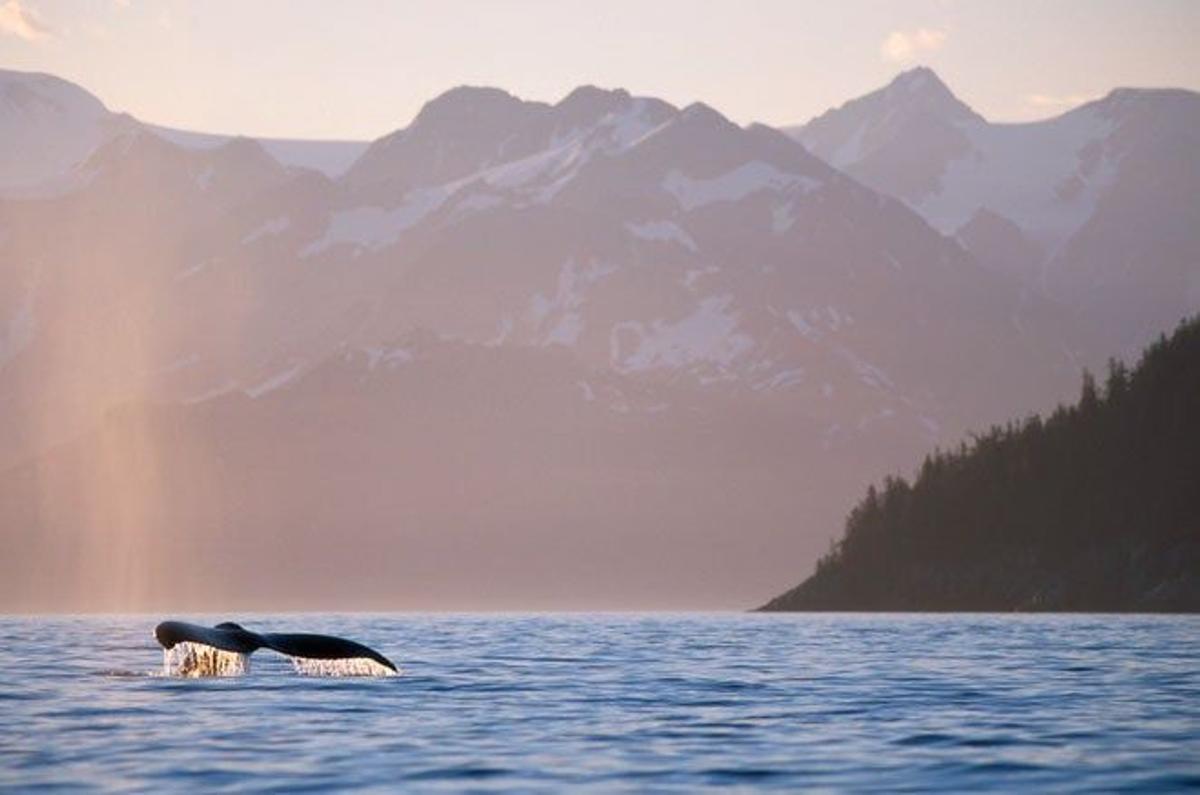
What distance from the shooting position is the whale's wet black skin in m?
46.6

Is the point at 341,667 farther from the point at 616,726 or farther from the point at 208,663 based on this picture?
the point at 616,726

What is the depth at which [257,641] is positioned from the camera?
48.4 m

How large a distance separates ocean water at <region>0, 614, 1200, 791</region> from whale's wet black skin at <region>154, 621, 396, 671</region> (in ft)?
3.49

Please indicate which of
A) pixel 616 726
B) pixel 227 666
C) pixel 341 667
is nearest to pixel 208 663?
pixel 227 666

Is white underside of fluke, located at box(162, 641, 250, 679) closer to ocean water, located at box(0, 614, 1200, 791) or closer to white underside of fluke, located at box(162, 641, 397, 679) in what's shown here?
white underside of fluke, located at box(162, 641, 397, 679)

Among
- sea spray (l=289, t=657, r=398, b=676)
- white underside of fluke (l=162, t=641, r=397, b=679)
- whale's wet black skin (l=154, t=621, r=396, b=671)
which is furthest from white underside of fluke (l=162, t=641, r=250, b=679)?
whale's wet black skin (l=154, t=621, r=396, b=671)

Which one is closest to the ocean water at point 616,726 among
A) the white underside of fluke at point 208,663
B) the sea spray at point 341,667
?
the sea spray at point 341,667

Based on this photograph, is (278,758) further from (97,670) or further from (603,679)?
(97,670)

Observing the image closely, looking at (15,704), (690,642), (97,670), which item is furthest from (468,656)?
(15,704)

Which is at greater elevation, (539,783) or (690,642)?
(690,642)

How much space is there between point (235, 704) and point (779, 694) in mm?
12868

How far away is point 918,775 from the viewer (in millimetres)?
31703

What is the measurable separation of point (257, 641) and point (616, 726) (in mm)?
11166

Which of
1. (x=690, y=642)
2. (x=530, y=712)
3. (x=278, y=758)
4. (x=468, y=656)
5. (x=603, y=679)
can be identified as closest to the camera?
(x=278, y=758)
